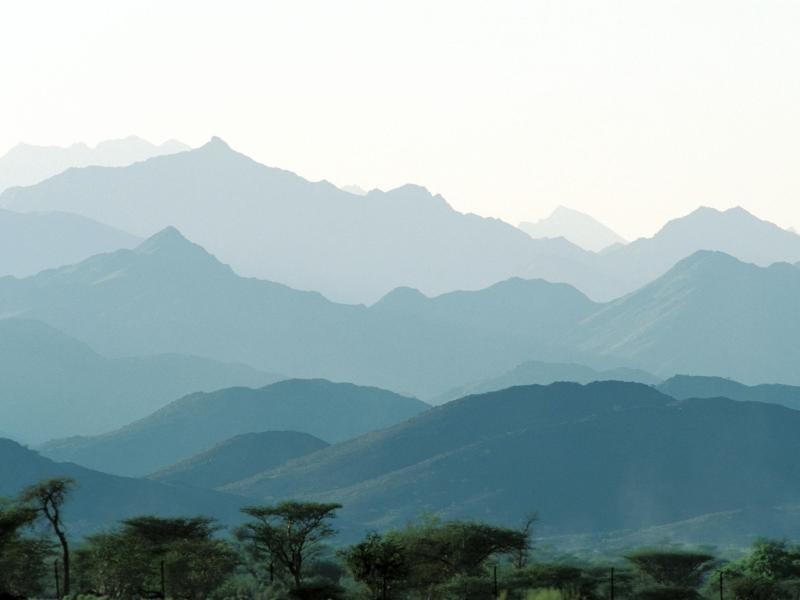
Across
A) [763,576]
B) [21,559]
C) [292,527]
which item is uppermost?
[292,527]

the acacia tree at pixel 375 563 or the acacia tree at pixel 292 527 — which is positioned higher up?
the acacia tree at pixel 292 527

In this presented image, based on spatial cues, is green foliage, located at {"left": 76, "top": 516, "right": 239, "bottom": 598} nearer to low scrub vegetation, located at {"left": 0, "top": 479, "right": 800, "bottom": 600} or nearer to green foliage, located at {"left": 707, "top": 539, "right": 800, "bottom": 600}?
low scrub vegetation, located at {"left": 0, "top": 479, "right": 800, "bottom": 600}

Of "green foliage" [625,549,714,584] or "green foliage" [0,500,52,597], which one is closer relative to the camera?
"green foliage" [0,500,52,597]

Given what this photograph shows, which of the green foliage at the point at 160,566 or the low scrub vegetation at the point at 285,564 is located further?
the green foliage at the point at 160,566

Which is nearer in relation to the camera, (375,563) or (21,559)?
(375,563)

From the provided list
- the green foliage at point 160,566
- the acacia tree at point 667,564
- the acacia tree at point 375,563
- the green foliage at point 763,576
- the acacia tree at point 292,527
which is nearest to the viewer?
the acacia tree at point 375,563

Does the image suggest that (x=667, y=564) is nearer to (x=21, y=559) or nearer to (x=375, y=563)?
(x=375, y=563)

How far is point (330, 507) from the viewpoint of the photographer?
305 feet

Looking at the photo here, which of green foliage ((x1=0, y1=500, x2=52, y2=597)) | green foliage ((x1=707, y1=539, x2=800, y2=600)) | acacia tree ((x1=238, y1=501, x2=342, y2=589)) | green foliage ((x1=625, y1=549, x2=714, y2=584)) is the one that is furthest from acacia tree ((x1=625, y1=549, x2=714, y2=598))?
green foliage ((x1=0, y1=500, x2=52, y2=597))

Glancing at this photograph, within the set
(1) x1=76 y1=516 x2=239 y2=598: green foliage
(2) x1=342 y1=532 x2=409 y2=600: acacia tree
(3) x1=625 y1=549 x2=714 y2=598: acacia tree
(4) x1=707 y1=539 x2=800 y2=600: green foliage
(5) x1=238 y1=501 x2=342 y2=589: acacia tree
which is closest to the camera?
(2) x1=342 y1=532 x2=409 y2=600: acacia tree

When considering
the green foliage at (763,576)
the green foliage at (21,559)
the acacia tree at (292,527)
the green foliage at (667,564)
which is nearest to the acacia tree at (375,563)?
the acacia tree at (292,527)

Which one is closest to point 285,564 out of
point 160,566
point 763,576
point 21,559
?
point 160,566

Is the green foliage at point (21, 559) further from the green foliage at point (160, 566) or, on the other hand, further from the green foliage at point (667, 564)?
the green foliage at point (667, 564)

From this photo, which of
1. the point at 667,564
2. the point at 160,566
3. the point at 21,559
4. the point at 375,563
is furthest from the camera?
the point at 667,564
